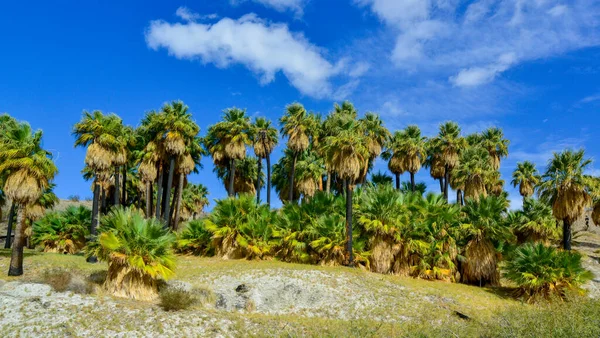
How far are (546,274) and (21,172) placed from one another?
28.4 m

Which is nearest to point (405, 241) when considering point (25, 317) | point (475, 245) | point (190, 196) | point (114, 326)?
point (475, 245)

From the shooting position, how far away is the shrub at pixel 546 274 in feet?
84.5

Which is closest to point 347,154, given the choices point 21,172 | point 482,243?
point 482,243

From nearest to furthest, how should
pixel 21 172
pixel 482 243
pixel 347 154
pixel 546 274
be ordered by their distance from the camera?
→ 1. pixel 21 172
2. pixel 546 274
3. pixel 482 243
4. pixel 347 154

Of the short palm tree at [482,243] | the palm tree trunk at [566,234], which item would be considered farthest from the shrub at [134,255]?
the palm tree trunk at [566,234]

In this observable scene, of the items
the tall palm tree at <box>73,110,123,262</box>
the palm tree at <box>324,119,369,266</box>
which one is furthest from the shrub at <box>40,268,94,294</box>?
the palm tree at <box>324,119,369,266</box>

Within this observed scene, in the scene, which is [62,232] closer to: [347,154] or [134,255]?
[134,255]

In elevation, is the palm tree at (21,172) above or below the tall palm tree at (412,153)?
below

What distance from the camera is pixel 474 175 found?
135ft

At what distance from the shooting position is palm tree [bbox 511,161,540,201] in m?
55.8

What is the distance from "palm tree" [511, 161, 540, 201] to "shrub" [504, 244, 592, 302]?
31.1 metres

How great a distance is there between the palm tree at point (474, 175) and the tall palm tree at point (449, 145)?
330 centimetres

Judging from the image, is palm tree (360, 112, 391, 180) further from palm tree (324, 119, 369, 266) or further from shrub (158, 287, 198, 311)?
shrub (158, 287, 198, 311)

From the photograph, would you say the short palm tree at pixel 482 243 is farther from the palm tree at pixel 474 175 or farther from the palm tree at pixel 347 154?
the palm tree at pixel 474 175
